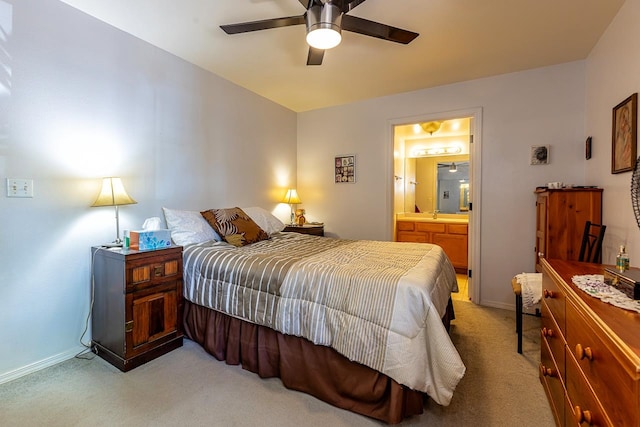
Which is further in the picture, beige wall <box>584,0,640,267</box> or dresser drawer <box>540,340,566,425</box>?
beige wall <box>584,0,640,267</box>

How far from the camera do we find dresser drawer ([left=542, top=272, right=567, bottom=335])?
1.30 metres

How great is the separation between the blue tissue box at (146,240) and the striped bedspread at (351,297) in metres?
0.24

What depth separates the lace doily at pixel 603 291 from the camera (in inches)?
38.5

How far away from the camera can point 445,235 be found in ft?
15.0

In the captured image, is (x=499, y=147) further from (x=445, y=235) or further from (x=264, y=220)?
(x=264, y=220)

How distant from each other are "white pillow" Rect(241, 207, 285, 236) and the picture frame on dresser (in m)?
2.82

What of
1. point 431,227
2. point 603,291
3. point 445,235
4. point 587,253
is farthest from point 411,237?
point 603,291

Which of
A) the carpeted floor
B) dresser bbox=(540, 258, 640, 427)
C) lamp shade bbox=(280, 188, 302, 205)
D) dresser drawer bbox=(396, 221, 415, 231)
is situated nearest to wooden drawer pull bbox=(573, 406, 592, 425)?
dresser bbox=(540, 258, 640, 427)

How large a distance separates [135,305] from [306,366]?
1188mm

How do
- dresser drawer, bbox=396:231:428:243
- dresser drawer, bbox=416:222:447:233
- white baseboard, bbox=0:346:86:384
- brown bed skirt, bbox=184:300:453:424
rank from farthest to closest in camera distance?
dresser drawer, bbox=396:231:428:243 < dresser drawer, bbox=416:222:447:233 < white baseboard, bbox=0:346:86:384 < brown bed skirt, bbox=184:300:453:424

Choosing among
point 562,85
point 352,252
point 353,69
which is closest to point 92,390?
point 352,252

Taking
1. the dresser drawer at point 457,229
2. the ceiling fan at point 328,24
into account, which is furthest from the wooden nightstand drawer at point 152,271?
the dresser drawer at point 457,229

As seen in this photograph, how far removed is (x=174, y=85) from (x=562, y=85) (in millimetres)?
3689

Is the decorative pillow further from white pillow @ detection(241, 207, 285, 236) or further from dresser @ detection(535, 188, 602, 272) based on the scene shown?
dresser @ detection(535, 188, 602, 272)
